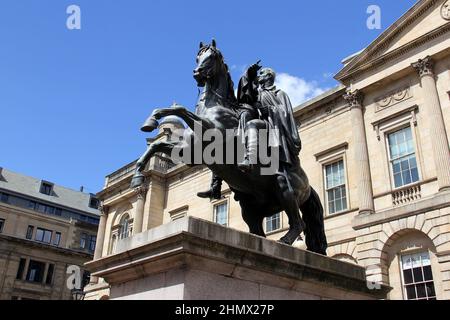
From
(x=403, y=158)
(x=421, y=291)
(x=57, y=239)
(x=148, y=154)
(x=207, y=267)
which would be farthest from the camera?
(x=57, y=239)

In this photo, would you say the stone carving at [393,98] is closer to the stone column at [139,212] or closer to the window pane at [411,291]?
the window pane at [411,291]

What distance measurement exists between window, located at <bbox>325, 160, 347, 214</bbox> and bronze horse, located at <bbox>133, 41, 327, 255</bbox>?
15.7m

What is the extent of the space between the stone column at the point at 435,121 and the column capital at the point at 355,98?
2.95 meters

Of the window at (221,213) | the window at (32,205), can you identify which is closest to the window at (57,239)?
the window at (32,205)

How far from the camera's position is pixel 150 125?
18.7 ft

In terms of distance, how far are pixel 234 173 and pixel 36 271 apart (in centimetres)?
5027

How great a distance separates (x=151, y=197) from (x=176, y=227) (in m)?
30.9

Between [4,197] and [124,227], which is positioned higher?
[4,197]

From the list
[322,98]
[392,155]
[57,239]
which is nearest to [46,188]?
[57,239]

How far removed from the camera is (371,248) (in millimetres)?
19609

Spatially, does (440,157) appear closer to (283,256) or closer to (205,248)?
(283,256)

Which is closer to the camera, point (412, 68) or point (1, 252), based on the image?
point (412, 68)

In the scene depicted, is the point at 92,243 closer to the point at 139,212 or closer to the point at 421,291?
the point at 139,212
